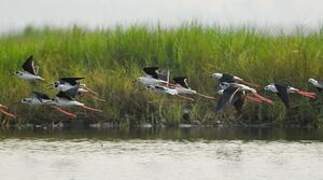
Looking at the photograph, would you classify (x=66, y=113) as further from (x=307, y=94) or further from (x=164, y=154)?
(x=307, y=94)

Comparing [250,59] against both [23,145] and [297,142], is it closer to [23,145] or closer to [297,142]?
[297,142]

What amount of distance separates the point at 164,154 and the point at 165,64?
5330 millimetres

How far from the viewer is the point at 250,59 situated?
24344mm

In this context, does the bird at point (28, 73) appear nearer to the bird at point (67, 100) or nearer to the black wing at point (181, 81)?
the bird at point (67, 100)

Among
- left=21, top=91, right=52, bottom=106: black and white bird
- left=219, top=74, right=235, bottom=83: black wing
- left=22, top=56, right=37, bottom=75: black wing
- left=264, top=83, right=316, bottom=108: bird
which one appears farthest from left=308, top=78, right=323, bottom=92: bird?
left=22, top=56, right=37, bottom=75: black wing

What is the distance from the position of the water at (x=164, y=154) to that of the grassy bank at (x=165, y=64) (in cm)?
81

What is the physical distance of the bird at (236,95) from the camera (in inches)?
803

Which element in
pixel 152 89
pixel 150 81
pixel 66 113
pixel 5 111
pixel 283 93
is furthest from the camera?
pixel 5 111

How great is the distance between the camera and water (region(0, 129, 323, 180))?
59.5 feet

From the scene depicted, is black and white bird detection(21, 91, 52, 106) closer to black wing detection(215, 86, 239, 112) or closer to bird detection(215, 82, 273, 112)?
bird detection(215, 82, 273, 112)

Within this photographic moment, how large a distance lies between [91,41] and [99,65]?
1.29m

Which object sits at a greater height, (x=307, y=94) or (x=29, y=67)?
(x=29, y=67)

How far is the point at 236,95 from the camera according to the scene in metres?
21.0

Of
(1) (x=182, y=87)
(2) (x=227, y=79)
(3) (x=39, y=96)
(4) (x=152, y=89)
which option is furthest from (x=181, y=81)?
(3) (x=39, y=96)
